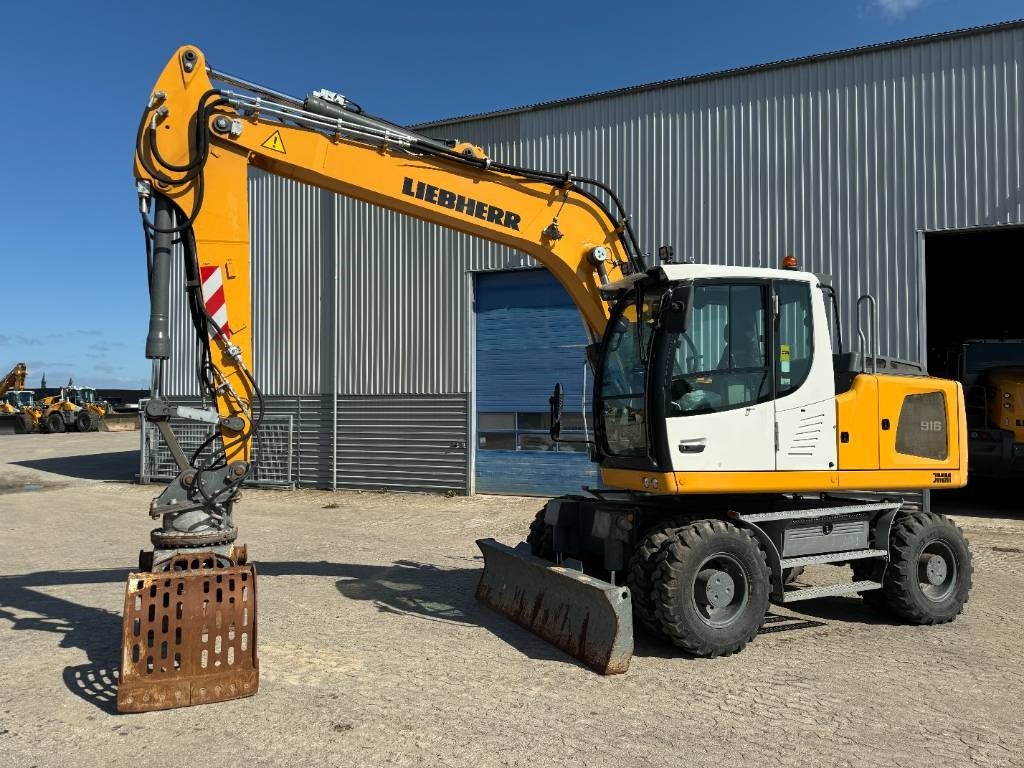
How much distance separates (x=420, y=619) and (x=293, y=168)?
3945mm

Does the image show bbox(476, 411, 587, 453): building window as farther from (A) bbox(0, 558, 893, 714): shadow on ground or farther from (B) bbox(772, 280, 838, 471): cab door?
(B) bbox(772, 280, 838, 471): cab door

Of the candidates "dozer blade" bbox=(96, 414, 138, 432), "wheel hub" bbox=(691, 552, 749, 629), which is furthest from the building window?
"dozer blade" bbox=(96, 414, 138, 432)

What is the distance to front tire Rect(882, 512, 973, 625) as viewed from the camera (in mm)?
6750

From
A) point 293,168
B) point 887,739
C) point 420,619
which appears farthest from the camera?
point 420,619

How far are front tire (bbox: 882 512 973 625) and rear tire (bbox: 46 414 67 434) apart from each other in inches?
1715

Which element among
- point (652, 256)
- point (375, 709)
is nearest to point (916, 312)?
point (652, 256)

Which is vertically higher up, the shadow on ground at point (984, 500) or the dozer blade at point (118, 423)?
the dozer blade at point (118, 423)

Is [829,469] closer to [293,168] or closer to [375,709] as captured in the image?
[375,709]

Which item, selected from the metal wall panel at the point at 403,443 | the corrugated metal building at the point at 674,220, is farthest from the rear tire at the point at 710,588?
the metal wall panel at the point at 403,443

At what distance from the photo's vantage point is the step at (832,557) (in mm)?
6445

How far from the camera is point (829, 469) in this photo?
6.39m

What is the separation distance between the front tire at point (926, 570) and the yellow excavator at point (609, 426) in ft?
0.07

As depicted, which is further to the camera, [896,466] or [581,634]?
[896,466]

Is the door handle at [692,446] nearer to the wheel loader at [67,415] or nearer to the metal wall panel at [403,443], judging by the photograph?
the metal wall panel at [403,443]
